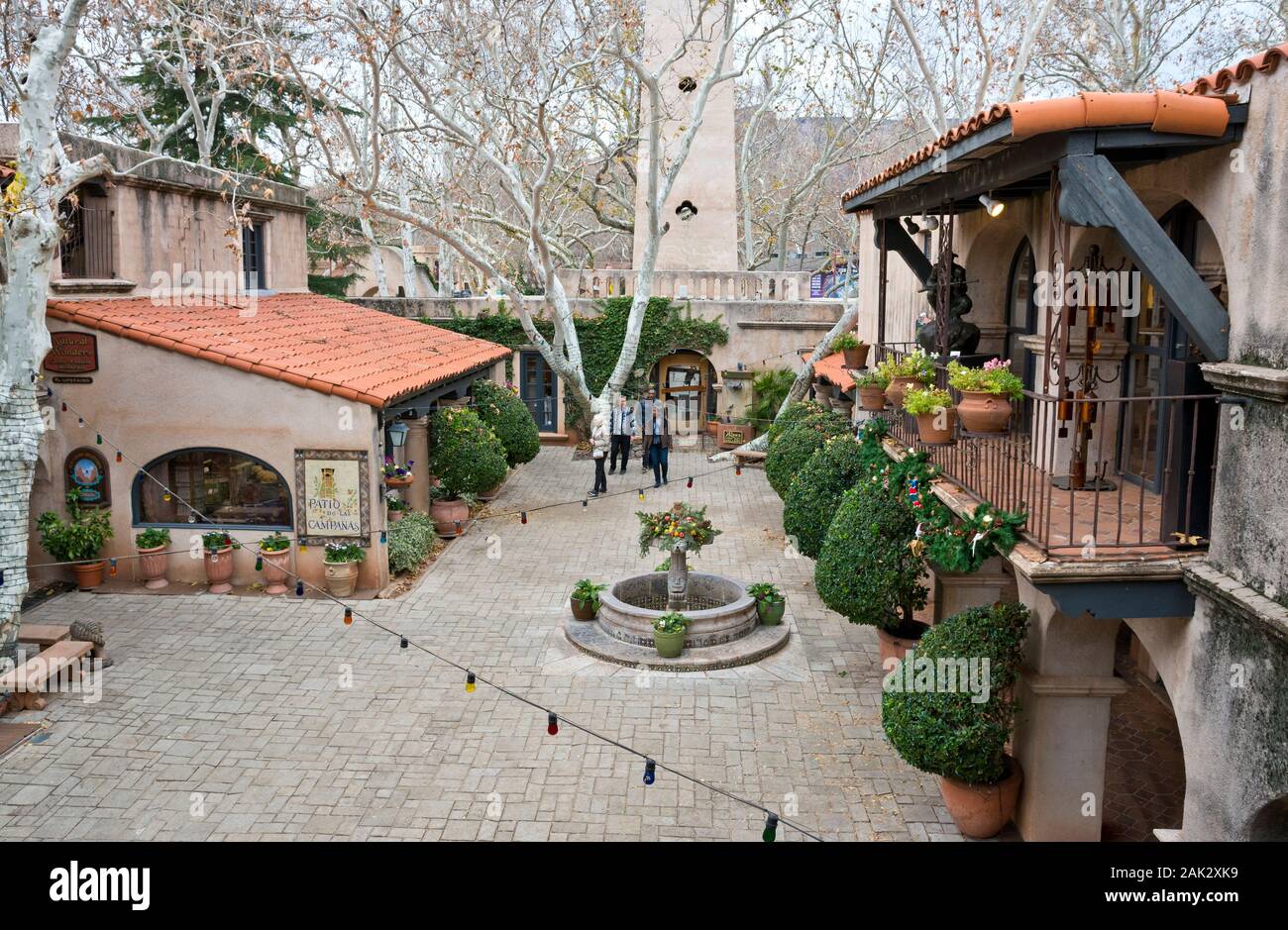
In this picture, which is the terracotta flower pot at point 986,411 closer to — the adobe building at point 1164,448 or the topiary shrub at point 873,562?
the adobe building at point 1164,448

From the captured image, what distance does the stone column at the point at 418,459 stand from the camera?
61.9 feet

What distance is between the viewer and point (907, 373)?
10.9 meters

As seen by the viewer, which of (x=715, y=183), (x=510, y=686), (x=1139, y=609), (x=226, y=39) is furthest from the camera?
(x=715, y=183)

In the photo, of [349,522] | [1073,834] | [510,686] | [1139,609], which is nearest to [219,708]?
[510,686]

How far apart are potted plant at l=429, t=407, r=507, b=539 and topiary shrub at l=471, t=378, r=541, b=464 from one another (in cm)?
211

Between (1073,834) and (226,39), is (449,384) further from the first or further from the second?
(1073,834)

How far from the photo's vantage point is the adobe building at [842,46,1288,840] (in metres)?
5.89

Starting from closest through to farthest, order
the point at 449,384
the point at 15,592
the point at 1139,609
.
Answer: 1. the point at 1139,609
2. the point at 15,592
3. the point at 449,384

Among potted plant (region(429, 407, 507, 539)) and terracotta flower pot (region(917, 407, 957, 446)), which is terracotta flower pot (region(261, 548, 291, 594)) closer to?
potted plant (region(429, 407, 507, 539))

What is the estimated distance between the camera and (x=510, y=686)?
12328 millimetres

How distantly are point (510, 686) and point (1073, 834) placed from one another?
6254 mm

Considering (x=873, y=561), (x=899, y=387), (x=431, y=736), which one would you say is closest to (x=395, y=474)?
(x=431, y=736)

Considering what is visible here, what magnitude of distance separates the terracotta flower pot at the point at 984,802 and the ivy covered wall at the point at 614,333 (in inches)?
805

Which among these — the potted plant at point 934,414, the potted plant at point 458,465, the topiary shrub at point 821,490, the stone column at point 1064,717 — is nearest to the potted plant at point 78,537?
the potted plant at point 458,465
